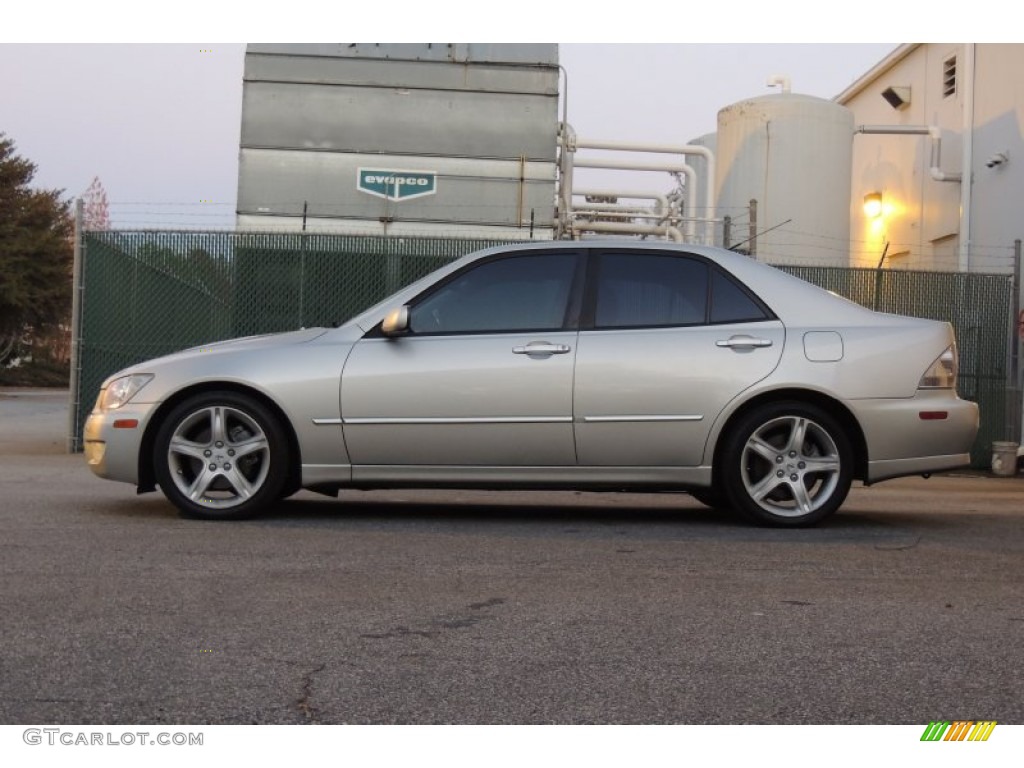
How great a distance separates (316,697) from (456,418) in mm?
3567

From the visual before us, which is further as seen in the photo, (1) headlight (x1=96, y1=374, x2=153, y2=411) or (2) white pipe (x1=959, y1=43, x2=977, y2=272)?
(2) white pipe (x1=959, y1=43, x2=977, y2=272)

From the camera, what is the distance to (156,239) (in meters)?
13.0

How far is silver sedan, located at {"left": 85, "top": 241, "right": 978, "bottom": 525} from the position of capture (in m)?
7.04

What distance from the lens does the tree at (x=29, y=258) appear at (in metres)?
46.8

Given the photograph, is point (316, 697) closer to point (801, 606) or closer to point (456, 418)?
point (801, 606)

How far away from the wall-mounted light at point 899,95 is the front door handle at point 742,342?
59.4ft

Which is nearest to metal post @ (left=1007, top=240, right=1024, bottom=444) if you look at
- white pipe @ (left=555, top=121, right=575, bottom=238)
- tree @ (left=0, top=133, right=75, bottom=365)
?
white pipe @ (left=555, top=121, right=575, bottom=238)

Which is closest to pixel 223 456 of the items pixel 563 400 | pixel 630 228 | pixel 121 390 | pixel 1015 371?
pixel 121 390

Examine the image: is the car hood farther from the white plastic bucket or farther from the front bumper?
the white plastic bucket

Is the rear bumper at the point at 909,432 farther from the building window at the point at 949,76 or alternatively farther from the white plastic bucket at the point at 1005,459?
the building window at the point at 949,76

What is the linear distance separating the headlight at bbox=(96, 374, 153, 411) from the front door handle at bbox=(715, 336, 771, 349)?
298cm

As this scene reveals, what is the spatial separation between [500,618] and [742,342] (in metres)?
2.97

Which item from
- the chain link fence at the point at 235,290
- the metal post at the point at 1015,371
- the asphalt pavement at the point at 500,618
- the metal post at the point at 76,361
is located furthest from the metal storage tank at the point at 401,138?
the asphalt pavement at the point at 500,618

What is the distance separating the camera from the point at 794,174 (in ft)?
70.0
